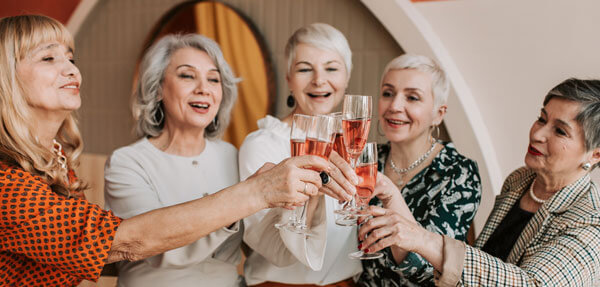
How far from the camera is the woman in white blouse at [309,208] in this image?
171 cm

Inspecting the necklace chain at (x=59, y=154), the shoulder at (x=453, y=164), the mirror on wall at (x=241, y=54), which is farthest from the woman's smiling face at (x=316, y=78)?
the mirror on wall at (x=241, y=54)

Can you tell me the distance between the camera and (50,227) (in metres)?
1.36

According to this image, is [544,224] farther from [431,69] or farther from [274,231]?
[274,231]

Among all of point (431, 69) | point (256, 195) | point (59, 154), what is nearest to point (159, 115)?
point (59, 154)

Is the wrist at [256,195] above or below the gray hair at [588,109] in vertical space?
below

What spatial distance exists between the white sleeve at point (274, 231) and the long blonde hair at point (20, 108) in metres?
0.62

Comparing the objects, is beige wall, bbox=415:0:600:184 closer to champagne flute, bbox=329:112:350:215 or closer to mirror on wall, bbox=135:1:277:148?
mirror on wall, bbox=135:1:277:148

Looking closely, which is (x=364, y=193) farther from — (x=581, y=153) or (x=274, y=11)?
(x=274, y=11)

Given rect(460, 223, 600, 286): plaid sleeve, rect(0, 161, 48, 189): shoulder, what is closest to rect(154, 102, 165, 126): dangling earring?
rect(0, 161, 48, 189): shoulder

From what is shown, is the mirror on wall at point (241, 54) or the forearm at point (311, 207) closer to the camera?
the forearm at point (311, 207)

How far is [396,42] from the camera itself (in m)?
3.07

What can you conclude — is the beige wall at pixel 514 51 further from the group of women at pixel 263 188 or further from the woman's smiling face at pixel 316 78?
the woman's smiling face at pixel 316 78

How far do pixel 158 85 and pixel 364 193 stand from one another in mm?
1037

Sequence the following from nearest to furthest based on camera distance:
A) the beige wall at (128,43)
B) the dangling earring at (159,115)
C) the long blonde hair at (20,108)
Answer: the long blonde hair at (20,108), the dangling earring at (159,115), the beige wall at (128,43)
